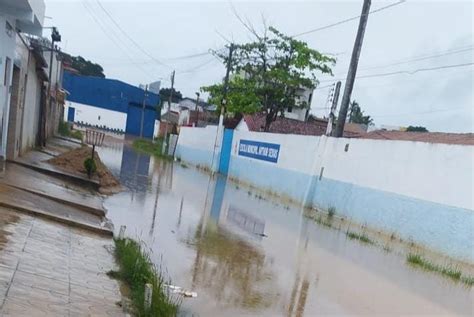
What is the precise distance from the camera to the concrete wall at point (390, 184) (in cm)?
1134

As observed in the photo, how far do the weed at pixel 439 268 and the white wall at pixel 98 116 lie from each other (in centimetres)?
5196

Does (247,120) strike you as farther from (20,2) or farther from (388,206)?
(20,2)

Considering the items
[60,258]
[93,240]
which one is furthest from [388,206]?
[60,258]

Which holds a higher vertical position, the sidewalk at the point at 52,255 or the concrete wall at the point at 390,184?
the concrete wall at the point at 390,184

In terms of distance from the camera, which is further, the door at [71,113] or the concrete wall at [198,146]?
the door at [71,113]

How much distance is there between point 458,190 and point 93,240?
352 inches

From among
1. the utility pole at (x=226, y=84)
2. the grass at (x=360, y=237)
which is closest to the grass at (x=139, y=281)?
the grass at (x=360, y=237)

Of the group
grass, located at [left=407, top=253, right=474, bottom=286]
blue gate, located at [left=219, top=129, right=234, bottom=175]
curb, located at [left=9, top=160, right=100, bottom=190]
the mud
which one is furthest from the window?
blue gate, located at [left=219, top=129, right=234, bottom=175]

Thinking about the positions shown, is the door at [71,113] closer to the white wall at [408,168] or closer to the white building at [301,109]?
the white building at [301,109]

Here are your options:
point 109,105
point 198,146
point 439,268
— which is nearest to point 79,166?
point 439,268

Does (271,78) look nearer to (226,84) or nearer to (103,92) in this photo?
(226,84)

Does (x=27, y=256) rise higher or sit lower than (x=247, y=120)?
lower

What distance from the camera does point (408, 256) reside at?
1116 centimetres

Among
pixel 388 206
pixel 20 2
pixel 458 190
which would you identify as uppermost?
pixel 20 2
